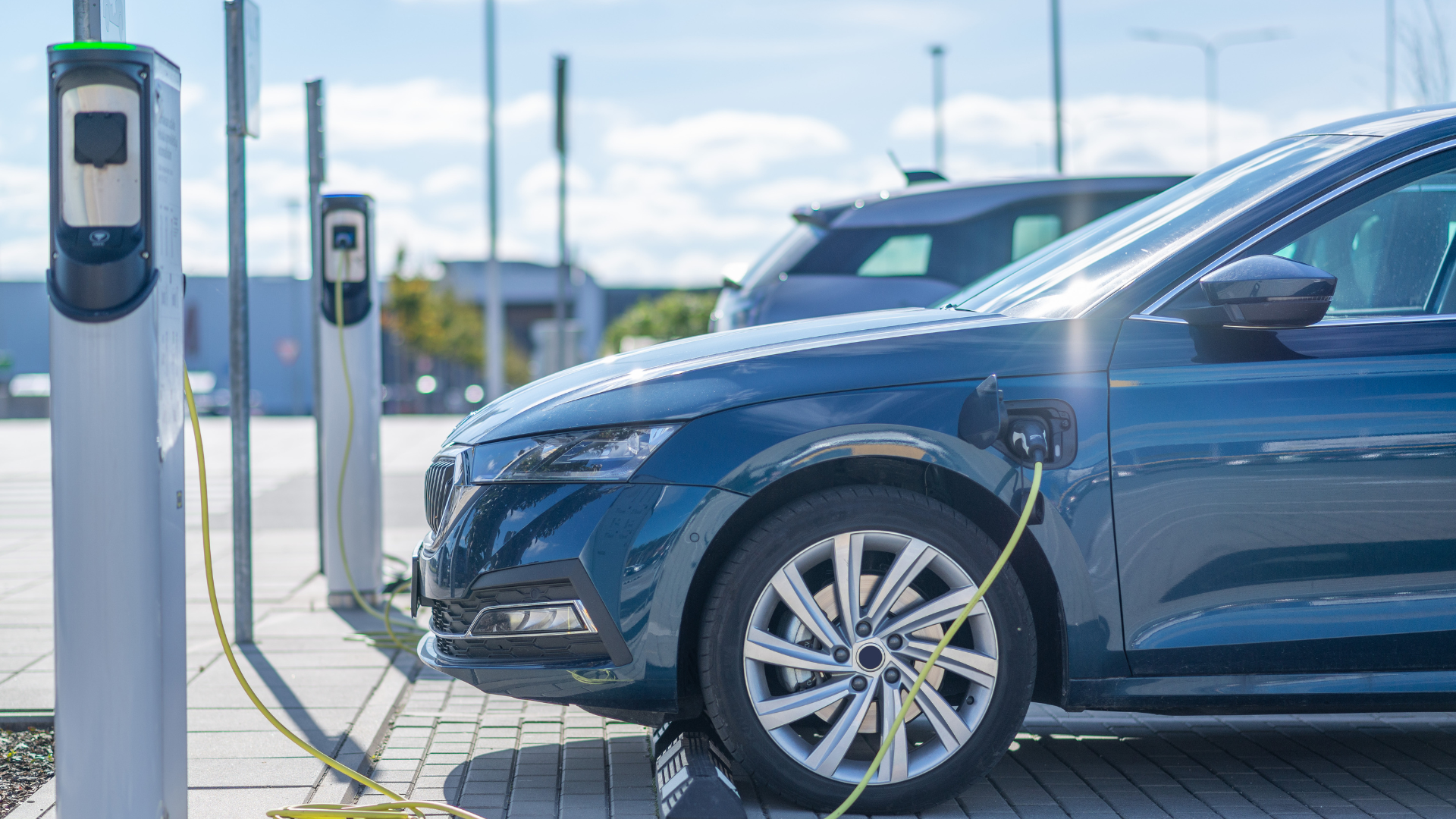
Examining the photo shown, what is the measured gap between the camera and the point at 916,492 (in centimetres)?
310

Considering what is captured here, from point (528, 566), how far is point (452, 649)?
0.35 meters

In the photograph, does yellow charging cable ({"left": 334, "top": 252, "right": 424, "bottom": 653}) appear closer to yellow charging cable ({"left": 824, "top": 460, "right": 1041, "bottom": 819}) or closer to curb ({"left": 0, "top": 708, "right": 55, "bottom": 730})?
curb ({"left": 0, "top": 708, "right": 55, "bottom": 730})

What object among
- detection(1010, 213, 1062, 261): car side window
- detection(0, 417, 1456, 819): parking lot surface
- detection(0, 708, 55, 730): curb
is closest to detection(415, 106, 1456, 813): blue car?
detection(0, 417, 1456, 819): parking lot surface

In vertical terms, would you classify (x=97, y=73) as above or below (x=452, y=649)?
above

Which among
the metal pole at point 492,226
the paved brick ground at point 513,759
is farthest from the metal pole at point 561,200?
the paved brick ground at point 513,759

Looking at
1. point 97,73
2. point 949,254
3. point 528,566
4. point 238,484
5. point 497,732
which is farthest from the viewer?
point 949,254

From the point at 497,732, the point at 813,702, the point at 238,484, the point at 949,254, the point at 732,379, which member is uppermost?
the point at 949,254

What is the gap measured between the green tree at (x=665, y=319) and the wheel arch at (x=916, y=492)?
2482 inches

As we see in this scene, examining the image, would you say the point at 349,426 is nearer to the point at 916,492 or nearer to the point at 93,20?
the point at 93,20

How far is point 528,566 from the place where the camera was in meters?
2.97

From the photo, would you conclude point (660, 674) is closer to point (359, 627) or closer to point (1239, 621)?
point (1239, 621)

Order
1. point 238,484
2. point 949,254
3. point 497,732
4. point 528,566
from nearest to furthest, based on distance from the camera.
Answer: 1. point 528,566
2. point 497,732
3. point 238,484
4. point 949,254

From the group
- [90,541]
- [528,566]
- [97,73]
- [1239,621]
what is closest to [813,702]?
[528,566]

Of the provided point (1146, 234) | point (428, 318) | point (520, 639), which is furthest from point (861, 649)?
point (428, 318)
